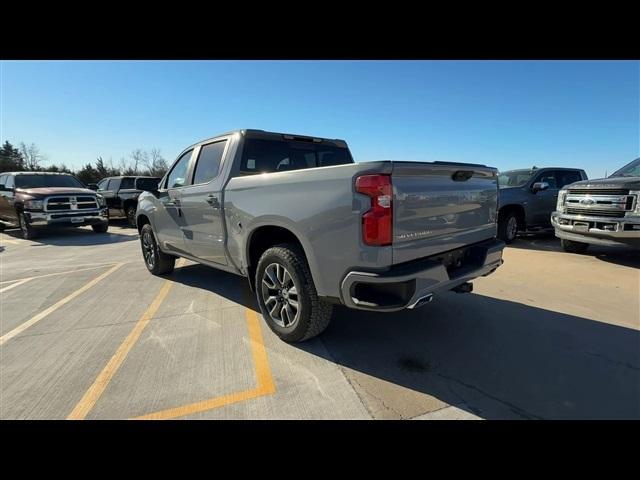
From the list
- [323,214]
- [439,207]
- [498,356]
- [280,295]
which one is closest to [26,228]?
[280,295]

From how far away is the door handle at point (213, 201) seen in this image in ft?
12.5

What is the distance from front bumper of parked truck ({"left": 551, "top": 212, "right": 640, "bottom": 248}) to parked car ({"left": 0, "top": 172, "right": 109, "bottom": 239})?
1303 centimetres

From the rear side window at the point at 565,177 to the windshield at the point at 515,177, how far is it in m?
0.91

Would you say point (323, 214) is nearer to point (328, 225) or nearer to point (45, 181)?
point (328, 225)

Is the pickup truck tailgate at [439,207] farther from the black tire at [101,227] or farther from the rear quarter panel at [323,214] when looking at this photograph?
the black tire at [101,227]

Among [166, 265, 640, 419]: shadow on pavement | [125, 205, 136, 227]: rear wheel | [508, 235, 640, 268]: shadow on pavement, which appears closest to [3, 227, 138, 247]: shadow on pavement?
[125, 205, 136, 227]: rear wheel

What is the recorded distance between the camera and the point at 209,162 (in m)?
4.23

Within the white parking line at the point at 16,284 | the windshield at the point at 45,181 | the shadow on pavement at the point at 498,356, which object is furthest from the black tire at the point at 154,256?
the windshield at the point at 45,181

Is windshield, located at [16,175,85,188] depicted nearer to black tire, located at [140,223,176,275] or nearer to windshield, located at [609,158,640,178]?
black tire, located at [140,223,176,275]

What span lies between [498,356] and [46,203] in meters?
12.4

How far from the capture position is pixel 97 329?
372cm

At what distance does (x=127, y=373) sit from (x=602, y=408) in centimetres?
349
